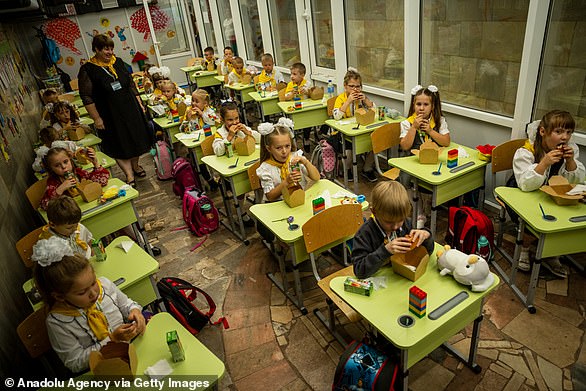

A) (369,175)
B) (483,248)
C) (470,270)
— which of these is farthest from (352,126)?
(470,270)

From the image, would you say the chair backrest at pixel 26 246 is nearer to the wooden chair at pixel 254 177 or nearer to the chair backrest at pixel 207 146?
the wooden chair at pixel 254 177

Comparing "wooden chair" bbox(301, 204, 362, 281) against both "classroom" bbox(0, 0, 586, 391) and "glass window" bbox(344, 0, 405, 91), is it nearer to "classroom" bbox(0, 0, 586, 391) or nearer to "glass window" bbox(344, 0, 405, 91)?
"classroom" bbox(0, 0, 586, 391)

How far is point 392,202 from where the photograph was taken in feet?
6.48

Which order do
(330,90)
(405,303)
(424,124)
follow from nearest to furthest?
(405,303) → (424,124) → (330,90)

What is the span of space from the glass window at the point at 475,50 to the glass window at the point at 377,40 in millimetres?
600

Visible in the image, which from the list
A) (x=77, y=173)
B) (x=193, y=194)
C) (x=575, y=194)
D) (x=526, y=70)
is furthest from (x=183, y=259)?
(x=526, y=70)

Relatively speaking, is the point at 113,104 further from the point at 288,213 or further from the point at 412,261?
the point at 412,261

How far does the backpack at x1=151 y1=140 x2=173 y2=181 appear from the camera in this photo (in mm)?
5574

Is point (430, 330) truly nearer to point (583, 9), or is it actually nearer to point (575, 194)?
point (575, 194)

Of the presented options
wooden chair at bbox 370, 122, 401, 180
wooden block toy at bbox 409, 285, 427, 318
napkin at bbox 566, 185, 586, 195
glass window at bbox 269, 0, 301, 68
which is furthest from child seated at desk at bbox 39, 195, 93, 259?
glass window at bbox 269, 0, 301, 68

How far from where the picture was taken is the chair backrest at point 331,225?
2535mm

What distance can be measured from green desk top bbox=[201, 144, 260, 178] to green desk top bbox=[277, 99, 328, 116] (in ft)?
4.01

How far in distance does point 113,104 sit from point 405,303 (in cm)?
413

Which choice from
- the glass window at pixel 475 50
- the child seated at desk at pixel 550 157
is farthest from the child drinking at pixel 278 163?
the glass window at pixel 475 50
